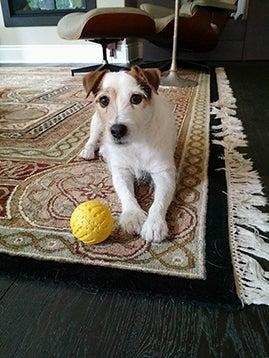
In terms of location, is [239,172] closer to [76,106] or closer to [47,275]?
[47,275]

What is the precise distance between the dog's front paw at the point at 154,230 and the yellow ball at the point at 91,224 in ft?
0.36

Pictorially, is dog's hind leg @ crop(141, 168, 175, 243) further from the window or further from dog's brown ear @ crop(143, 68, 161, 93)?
the window

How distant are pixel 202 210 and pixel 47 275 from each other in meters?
0.57

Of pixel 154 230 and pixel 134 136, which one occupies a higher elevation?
pixel 134 136

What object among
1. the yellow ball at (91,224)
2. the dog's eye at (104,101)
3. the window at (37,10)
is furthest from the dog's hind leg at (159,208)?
the window at (37,10)

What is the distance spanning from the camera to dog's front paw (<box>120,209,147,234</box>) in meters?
0.98

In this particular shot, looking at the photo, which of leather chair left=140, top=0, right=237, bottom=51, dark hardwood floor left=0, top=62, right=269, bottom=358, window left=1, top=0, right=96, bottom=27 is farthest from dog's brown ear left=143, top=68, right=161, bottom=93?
window left=1, top=0, right=96, bottom=27

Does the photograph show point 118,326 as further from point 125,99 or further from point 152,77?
point 152,77

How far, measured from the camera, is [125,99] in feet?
3.77

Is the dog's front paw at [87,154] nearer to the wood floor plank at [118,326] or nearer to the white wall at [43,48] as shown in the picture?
the wood floor plank at [118,326]

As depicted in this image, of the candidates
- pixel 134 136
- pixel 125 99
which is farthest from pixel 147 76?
pixel 134 136

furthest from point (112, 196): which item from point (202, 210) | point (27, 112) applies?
point (27, 112)

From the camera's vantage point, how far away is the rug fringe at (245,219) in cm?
77

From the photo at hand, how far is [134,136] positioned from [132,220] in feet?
1.07
